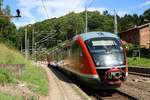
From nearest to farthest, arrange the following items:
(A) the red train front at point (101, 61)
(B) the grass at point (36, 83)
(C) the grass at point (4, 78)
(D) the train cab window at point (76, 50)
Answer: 1. (C) the grass at point (4, 78)
2. (B) the grass at point (36, 83)
3. (A) the red train front at point (101, 61)
4. (D) the train cab window at point (76, 50)

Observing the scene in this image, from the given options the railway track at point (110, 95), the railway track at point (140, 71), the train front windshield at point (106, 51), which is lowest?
the railway track at point (110, 95)

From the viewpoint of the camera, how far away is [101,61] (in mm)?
19078

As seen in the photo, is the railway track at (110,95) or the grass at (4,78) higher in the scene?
the grass at (4,78)

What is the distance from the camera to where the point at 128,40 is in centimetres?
8781

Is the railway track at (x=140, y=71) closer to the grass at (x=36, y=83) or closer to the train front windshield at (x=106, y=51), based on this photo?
the grass at (x=36, y=83)

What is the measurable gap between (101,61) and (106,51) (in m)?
0.66

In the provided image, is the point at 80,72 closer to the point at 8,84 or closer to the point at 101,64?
the point at 101,64

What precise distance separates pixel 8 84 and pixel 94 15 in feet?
248

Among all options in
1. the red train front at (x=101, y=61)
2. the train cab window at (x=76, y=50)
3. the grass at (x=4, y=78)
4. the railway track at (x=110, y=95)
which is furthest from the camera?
the train cab window at (x=76, y=50)

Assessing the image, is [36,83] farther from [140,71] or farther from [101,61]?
Result: [140,71]

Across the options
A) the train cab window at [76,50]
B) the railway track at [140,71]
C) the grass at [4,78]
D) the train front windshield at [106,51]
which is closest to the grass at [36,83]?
the grass at [4,78]

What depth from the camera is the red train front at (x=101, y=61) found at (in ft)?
61.0

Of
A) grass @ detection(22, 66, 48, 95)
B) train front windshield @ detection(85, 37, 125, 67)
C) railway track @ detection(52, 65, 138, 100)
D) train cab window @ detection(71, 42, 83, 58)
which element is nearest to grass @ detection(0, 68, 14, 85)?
grass @ detection(22, 66, 48, 95)

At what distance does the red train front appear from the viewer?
18578mm
